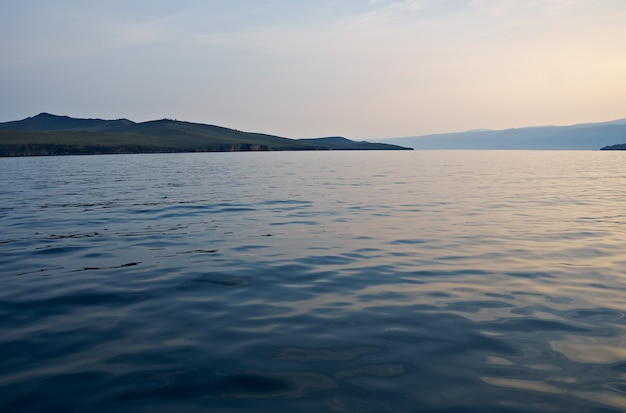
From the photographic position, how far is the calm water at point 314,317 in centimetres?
577

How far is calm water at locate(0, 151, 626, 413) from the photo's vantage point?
5.77 metres

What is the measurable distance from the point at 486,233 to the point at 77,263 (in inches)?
503

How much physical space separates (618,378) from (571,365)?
0.56m

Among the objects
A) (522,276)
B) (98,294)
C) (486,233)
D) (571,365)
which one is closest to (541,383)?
(571,365)

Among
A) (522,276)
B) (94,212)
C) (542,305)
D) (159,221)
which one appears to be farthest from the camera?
(94,212)

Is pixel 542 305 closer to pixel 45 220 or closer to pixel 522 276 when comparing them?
pixel 522 276

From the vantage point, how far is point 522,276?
1105 cm

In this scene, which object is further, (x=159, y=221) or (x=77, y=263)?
(x=159, y=221)

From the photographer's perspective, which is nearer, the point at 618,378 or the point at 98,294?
the point at 618,378

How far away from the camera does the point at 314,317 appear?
845 centimetres

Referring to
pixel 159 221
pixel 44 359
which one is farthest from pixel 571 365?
pixel 159 221

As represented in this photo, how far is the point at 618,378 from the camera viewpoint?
599 centimetres

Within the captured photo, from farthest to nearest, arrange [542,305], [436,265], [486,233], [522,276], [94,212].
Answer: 1. [94,212]
2. [486,233]
3. [436,265]
4. [522,276]
5. [542,305]

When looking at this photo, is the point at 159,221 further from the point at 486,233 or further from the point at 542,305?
the point at 542,305
